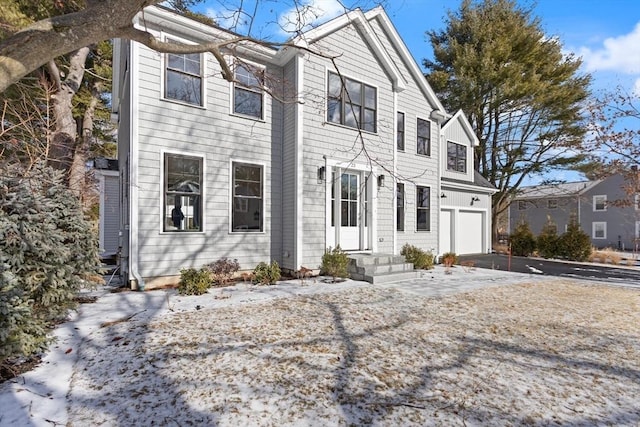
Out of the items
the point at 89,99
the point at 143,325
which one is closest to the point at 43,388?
the point at 143,325

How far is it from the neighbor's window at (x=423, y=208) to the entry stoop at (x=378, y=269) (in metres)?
3.19

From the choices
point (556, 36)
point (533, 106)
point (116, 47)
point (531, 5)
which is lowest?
point (116, 47)

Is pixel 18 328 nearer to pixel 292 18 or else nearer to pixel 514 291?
pixel 292 18

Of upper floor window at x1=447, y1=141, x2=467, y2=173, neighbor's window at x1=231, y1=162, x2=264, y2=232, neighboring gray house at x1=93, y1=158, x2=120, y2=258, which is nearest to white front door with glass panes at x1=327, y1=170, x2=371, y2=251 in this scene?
neighbor's window at x1=231, y1=162, x2=264, y2=232

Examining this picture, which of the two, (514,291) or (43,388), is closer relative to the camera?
(43,388)

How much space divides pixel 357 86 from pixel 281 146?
2.96m

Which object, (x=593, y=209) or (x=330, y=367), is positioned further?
(x=593, y=209)

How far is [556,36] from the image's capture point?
2020 centimetres

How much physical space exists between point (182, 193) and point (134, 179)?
1.01 meters

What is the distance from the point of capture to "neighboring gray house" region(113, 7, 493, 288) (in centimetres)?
718

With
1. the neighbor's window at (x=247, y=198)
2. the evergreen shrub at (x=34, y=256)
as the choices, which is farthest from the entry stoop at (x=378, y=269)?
the evergreen shrub at (x=34, y=256)

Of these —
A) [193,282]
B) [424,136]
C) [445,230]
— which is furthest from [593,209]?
[193,282]

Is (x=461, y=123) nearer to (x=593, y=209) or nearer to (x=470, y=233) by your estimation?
(x=470, y=233)

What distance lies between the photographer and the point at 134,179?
273 inches
